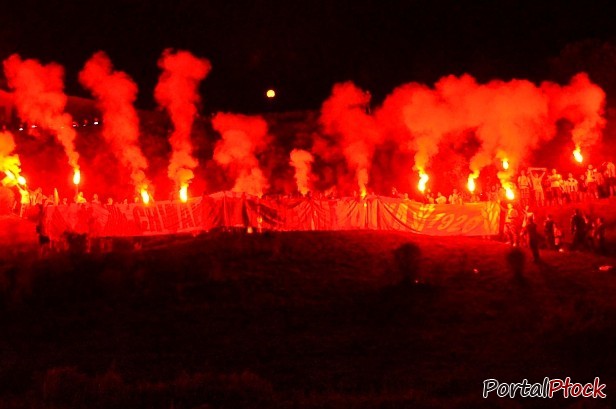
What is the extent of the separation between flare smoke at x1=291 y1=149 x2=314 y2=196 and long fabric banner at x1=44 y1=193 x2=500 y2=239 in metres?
13.4

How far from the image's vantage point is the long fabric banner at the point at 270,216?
74.2ft

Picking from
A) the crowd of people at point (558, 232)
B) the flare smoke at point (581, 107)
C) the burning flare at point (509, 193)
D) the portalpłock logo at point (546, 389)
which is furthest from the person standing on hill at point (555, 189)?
the portalpłock logo at point (546, 389)

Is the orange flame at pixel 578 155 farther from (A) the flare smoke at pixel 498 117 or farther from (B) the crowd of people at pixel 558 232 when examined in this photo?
(B) the crowd of people at pixel 558 232

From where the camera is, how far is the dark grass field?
1089 centimetres

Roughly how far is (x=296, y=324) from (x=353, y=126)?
26417 millimetres

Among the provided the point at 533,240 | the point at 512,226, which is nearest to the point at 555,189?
the point at 512,226

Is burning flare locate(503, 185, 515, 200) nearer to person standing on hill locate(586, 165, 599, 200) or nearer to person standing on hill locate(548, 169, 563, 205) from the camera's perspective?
person standing on hill locate(548, 169, 563, 205)

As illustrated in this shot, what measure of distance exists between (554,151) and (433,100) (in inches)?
288

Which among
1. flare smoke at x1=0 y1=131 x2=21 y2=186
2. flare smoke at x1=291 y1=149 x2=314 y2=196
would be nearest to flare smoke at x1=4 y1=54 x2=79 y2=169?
flare smoke at x1=0 y1=131 x2=21 y2=186

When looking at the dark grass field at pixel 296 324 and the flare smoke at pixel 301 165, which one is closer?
the dark grass field at pixel 296 324

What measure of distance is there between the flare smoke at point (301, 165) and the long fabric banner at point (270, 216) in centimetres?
1336

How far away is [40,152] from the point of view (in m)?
37.4

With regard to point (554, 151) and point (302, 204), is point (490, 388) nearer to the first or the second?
point (302, 204)

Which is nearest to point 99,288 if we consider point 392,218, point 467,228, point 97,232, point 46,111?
point 97,232
